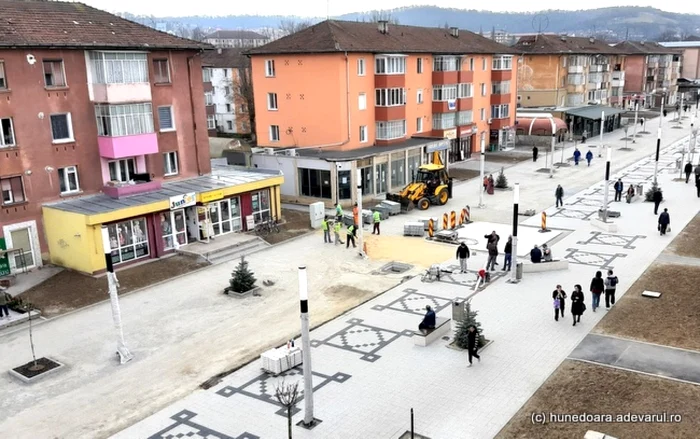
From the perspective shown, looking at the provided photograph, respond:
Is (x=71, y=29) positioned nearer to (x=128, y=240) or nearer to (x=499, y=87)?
(x=128, y=240)

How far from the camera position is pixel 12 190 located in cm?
2688

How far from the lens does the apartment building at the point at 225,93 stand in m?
77.7

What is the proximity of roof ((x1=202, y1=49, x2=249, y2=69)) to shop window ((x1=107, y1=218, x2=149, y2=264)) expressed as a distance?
52.0 m

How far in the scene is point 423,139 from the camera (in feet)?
159

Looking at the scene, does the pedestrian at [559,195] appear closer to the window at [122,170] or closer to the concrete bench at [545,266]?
the concrete bench at [545,266]

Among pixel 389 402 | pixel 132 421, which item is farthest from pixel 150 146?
pixel 389 402

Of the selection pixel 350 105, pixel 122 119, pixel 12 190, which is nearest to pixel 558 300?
pixel 122 119

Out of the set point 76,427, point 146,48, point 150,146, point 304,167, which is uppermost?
point 146,48

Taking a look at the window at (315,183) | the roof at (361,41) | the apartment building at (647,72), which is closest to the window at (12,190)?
the window at (315,183)

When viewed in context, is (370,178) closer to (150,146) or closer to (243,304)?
(150,146)

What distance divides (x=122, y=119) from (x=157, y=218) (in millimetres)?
5083

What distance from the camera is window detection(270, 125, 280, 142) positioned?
4625cm

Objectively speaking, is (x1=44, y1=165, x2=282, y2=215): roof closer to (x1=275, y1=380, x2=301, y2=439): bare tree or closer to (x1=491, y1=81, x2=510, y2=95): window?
(x1=275, y1=380, x2=301, y2=439): bare tree

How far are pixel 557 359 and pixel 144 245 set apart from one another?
1958cm
